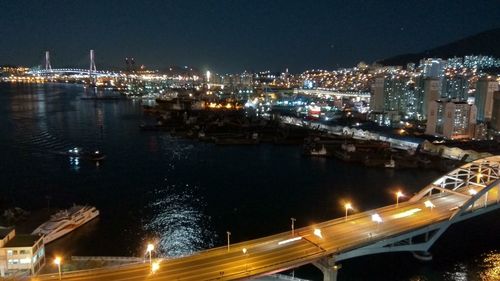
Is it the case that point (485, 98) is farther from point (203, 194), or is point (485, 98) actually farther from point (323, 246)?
point (323, 246)

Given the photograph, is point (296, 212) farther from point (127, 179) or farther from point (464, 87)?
point (464, 87)

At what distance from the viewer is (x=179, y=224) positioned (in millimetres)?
9141

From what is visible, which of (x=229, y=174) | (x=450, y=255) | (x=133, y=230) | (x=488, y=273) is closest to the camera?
(x=488, y=273)

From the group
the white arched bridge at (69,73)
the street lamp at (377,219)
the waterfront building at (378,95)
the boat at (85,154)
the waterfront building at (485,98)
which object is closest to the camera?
the street lamp at (377,219)

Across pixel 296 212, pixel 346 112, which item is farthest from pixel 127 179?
pixel 346 112

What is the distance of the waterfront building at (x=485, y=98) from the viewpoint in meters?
23.4

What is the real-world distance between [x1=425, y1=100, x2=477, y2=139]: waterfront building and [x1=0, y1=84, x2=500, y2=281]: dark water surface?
21.0 feet

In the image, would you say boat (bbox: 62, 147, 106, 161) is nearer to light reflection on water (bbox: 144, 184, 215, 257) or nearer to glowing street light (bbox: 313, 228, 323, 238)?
light reflection on water (bbox: 144, 184, 215, 257)

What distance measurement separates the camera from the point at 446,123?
65.9 feet

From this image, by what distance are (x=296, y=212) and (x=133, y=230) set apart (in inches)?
150

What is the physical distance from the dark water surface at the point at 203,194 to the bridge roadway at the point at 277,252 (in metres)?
0.86

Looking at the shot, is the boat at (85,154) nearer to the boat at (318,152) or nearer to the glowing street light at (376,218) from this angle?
the boat at (318,152)

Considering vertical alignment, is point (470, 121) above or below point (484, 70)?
below

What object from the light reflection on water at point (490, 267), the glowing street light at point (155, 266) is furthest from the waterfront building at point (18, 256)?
the light reflection on water at point (490, 267)
